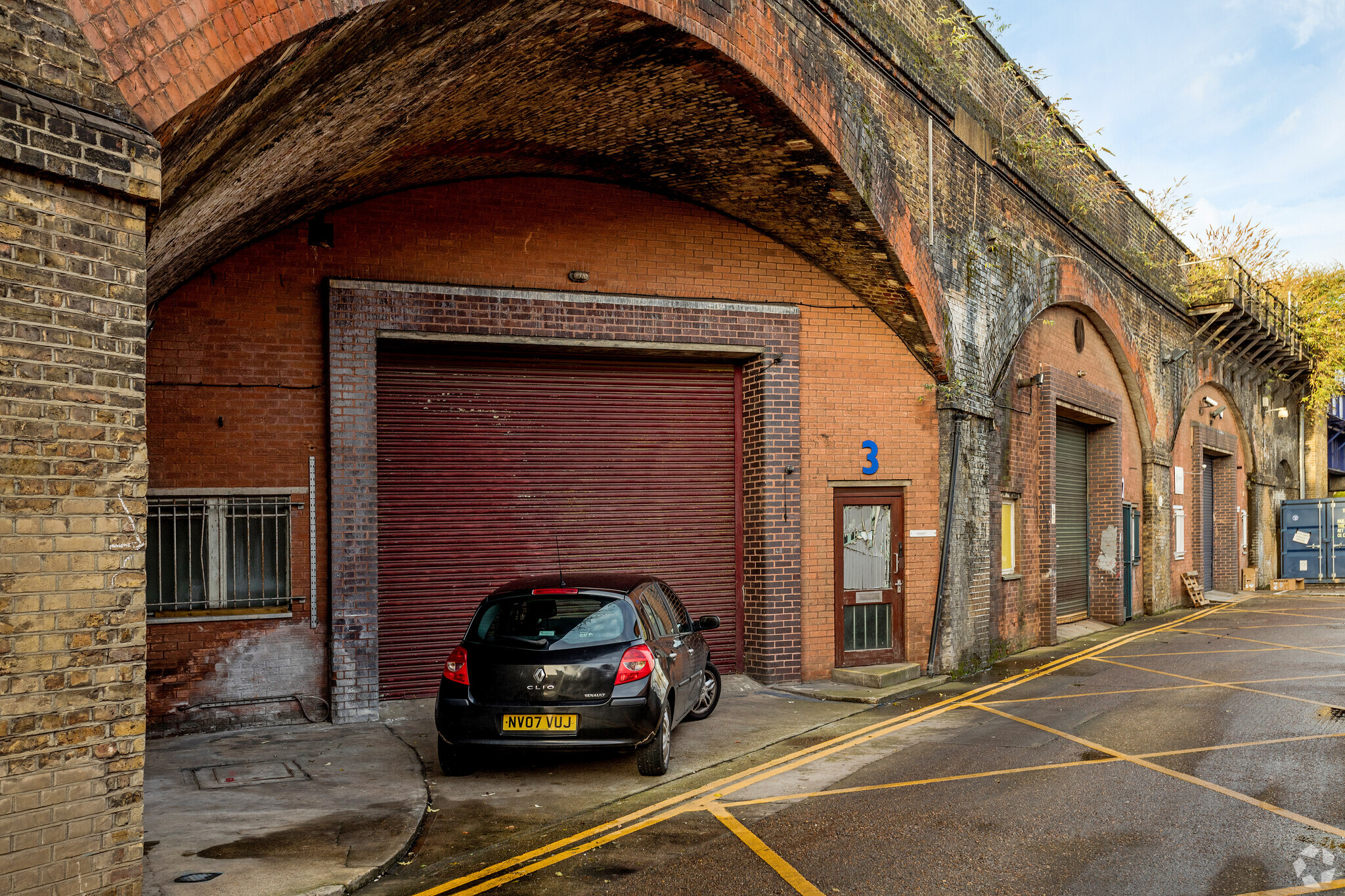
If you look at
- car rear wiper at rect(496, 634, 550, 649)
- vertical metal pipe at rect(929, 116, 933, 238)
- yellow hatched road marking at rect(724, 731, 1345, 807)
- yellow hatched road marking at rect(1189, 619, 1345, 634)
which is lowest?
yellow hatched road marking at rect(1189, 619, 1345, 634)

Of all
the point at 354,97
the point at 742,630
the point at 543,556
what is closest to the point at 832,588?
the point at 742,630

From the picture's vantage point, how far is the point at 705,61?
27.9 ft

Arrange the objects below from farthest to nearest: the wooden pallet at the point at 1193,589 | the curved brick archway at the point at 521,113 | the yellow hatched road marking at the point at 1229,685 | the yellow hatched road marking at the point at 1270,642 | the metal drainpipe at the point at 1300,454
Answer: the metal drainpipe at the point at 1300,454
the wooden pallet at the point at 1193,589
the yellow hatched road marking at the point at 1270,642
the yellow hatched road marking at the point at 1229,685
the curved brick archway at the point at 521,113

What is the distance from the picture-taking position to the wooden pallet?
23328mm

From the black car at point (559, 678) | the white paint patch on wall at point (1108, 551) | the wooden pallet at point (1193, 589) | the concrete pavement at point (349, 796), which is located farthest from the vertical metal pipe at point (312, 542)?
the wooden pallet at point (1193, 589)

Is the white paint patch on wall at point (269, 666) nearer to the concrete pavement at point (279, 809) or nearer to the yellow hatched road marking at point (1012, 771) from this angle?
the concrete pavement at point (279, 809)

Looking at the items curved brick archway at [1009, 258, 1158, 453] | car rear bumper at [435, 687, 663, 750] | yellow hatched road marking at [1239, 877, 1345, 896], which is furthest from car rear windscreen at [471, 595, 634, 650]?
curved brick archway at [1009, 258, 1158, 453]

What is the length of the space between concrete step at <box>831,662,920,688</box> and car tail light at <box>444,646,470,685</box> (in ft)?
19.2

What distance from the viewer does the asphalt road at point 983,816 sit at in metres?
5.09

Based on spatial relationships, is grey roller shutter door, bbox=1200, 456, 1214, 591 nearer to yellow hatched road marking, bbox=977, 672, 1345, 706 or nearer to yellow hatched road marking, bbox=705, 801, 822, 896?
yellow hatched road marking, bbox=977, 672, 1345, 706

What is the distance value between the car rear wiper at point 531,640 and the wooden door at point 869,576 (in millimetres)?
5902

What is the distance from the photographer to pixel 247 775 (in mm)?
7309

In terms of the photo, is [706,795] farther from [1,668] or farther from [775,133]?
[775,133]

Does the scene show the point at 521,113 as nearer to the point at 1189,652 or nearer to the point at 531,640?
the point at 531,640
